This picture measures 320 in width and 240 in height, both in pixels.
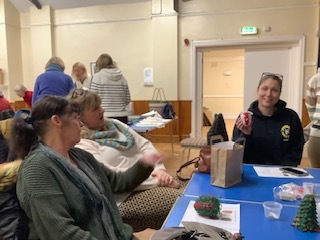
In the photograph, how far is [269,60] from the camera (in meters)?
5.39

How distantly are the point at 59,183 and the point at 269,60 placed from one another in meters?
5.04

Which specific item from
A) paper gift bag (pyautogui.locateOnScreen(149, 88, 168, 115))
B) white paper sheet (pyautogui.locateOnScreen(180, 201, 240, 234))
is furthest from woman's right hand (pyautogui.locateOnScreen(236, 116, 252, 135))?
paper gift bag (pyautogui.locateOnScreen(149, 88, 168, 115))

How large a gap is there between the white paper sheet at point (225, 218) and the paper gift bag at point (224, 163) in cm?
23

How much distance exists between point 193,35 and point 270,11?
4.42ft

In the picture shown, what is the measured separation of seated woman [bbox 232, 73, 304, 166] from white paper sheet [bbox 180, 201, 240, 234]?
89cm

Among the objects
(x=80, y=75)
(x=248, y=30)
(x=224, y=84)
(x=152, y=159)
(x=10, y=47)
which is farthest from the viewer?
(x=224, y=84)

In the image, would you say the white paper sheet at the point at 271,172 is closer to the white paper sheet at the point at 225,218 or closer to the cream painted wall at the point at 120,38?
the white paper sheet at the point at 225,218

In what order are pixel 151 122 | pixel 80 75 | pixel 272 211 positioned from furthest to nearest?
pixel 80 75
pixel 151 122
pixel 272 211

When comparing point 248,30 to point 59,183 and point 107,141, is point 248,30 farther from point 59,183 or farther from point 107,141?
point 59,183

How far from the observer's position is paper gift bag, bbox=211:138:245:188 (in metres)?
1.46

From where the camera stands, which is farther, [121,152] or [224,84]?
[224,84]

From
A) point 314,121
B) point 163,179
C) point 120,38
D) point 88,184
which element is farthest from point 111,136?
point 120,38

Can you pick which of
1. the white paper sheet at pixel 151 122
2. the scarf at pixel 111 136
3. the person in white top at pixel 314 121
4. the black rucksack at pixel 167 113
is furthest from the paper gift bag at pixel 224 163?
the black rucksack at pixel 167 113

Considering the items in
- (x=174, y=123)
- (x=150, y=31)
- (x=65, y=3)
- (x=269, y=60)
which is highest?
(x=65, y=3)
